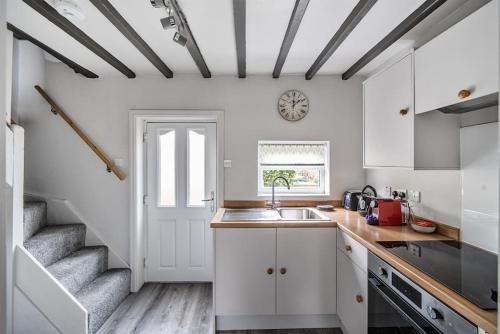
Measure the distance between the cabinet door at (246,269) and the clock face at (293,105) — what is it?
52.5 inches

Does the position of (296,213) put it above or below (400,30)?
below

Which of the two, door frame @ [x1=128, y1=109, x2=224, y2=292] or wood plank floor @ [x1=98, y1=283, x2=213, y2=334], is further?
door frame @ [x1=128, y1=109, x2=224, y2=292]

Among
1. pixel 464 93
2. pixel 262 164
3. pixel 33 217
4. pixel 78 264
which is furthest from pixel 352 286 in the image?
pixel 33 217

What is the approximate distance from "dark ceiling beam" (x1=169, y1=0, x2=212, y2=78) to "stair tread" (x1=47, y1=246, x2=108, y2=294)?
83.3 inches

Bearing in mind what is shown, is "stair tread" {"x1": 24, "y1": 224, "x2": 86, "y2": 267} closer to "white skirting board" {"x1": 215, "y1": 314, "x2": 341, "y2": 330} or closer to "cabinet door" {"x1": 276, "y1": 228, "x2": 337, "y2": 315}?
"white skirting board" {"x1": 215, "y1": 314, "x2": 341, "y2": 330}

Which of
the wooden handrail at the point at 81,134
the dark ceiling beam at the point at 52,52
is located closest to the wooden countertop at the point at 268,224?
the wooden handrail at the point at 81,134

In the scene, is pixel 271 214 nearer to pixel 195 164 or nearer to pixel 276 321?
pixel 276 321

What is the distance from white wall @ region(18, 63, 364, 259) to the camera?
278cm

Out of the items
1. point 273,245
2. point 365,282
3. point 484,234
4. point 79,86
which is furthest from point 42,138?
point 484,234

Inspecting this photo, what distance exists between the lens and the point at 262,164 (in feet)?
9.62

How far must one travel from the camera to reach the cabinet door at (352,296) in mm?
1668

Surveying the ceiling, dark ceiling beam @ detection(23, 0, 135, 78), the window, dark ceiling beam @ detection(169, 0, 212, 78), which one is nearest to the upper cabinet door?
the ceiling

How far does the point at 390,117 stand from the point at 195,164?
2024 mm

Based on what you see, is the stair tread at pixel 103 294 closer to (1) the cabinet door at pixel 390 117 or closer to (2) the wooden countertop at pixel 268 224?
(2) the wooden countertop at pixel 268 224
